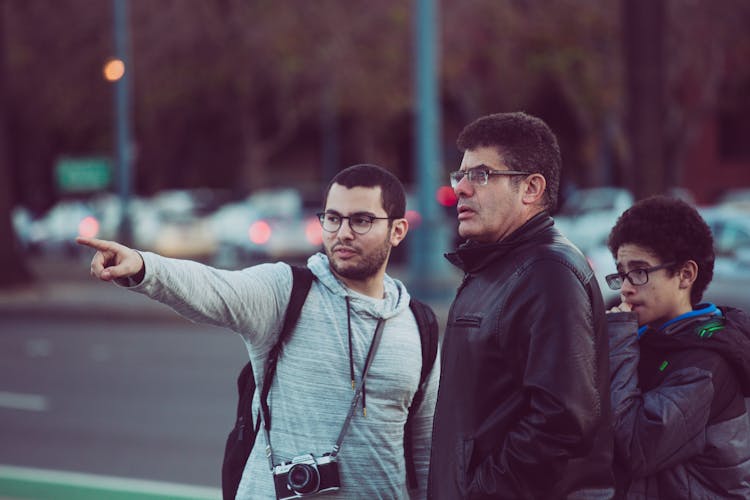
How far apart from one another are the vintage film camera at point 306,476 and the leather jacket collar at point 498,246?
82cm

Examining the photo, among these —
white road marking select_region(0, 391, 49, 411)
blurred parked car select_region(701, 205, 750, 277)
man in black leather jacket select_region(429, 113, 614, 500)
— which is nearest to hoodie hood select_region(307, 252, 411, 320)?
man in black leather jacket select_region(429, 113, 614, 500)

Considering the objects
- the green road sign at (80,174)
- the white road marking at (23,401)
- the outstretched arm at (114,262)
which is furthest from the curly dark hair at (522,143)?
the green road sign at (80,174)

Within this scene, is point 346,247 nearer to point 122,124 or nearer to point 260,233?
point 122,124

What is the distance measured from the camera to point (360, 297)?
368 centimetres

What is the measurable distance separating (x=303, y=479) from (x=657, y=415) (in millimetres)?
1071

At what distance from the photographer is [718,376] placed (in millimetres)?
3145

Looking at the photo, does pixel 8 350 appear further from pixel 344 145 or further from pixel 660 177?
pixel 344 145

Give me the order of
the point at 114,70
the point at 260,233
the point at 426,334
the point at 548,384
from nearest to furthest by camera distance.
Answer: the point at 548,384, the point at 426,334, the point at 114,70, the point at 260,233

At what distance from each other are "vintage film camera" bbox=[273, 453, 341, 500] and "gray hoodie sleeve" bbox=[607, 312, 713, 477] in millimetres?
897

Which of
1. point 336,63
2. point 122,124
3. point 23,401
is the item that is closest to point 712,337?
point 23,401

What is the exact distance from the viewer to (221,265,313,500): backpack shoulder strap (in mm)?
3635

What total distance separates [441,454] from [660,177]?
1479 centimetres

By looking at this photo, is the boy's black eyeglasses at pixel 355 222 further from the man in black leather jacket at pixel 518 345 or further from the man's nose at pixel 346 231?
the man in black leather jacket at pixel 518 345

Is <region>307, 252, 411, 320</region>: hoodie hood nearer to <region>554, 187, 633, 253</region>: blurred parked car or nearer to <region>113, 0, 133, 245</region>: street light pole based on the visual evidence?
<region>113, 0, 133, 245</region>: street light pole
